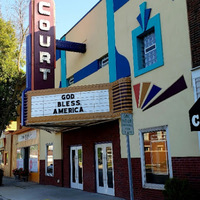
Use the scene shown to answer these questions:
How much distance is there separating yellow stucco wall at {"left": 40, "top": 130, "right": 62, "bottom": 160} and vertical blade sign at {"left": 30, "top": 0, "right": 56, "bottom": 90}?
4855 mm

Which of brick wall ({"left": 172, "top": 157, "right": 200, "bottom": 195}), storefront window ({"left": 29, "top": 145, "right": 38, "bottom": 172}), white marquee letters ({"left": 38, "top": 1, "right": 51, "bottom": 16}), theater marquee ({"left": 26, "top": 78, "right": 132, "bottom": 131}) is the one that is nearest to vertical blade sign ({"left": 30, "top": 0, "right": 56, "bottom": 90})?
white marquee letters ({"left": 38, "top": 1, "right": 51, "bottom": 16})

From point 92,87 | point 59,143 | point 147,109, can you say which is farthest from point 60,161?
point 147,109

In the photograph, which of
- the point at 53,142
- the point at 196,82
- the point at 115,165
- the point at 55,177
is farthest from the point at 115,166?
the point at 53,142

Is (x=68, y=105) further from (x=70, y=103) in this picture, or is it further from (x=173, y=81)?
(x=173, y=81)

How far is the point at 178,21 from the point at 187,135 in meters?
3.90

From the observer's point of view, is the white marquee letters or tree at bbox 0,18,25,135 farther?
tree at bbox 0,18,25,135

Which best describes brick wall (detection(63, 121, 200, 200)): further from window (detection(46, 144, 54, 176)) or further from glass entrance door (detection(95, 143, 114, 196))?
window (detection(46, 144, 54, 176))

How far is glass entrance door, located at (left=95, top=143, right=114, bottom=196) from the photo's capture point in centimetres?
1300

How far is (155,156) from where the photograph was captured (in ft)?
34.3

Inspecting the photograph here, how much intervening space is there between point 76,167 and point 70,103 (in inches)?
198

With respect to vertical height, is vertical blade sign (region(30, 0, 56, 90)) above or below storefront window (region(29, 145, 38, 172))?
above

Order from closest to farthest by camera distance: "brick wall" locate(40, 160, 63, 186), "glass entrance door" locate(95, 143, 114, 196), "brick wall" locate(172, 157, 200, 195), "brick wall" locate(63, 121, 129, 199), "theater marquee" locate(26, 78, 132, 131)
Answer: "brick wall" locate(172, 157, 200, 195) < "theater marquee" locate(26, 78, 132, 131) < "brick wall" locate(63, 121, 129, 199) < "glass entrance door" locate(95, 143, 114, 196) < "brick wall" locate(40, 160, 63, 186)

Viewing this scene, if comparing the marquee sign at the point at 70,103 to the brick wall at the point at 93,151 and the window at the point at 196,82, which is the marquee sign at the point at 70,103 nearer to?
the brick wall at the point at 93,151

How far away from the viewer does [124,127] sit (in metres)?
7.10
